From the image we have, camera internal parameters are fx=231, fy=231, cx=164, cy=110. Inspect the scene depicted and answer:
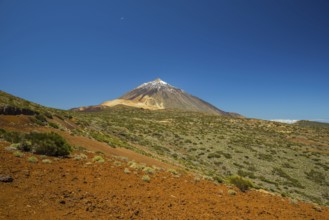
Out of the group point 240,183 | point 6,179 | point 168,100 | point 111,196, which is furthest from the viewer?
point 168,100

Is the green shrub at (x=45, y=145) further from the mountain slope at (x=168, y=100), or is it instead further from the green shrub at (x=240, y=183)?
the mountain slope at (x=168, y=100)

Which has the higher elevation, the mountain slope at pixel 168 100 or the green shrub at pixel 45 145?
the mountain slope at pixel 168 100

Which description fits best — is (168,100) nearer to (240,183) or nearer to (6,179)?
(240,183)

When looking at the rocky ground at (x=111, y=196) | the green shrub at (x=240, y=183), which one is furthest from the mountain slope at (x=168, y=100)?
the rocky ground at (x=111, y=196)

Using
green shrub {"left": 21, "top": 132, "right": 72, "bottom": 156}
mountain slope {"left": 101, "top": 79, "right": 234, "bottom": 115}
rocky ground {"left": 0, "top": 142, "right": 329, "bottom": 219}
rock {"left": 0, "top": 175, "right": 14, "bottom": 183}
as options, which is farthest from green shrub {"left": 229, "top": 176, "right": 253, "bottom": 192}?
mountain slope {"left": 101, "top": 79, "right": 234, "bottom": 115}

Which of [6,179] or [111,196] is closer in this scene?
[6,179]

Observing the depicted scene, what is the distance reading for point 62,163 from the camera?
1135 cm

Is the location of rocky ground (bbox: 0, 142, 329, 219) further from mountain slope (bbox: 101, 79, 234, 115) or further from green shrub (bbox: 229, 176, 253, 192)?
mountain slope (bbox: 101, 79, 234, 115)

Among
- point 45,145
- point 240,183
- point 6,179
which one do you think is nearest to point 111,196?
point 6,179

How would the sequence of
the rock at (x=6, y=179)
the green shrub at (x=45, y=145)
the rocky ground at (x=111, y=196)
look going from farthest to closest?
the green shrub at (x=45, y=145) < the rock at (x=6, y=179) < the rocky ground at (x=111, y=196)

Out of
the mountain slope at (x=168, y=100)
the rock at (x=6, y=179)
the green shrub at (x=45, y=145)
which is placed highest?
the mountain slope at (x=168, y=100)

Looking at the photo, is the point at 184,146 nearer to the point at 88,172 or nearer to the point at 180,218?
the point at 88,172

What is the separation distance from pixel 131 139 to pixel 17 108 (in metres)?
17.2

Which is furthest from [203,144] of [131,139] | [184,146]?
[131,139]
